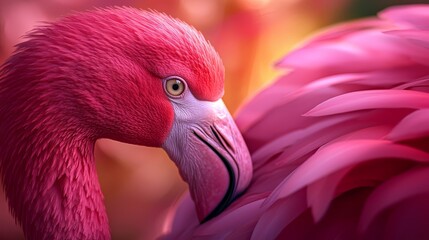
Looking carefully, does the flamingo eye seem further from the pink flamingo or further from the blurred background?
the blurred background

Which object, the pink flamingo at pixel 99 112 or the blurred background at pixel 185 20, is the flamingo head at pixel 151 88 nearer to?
the pink flamingo at pixel 99 112

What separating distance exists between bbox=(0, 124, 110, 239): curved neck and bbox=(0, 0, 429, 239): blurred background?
40 cm

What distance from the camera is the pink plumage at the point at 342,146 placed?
773mm

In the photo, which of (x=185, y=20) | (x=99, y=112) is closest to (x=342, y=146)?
(x=99, y=112)

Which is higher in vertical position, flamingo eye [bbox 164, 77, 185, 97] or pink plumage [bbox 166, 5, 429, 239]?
flamingo eye [bbox 164, 77, 185, 97]

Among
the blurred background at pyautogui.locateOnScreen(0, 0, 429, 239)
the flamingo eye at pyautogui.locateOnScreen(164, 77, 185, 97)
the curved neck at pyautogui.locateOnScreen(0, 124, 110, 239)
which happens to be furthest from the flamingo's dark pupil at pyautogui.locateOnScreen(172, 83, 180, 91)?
the blurred background at pyautogui.locateOnScreen(0, 0, 429, 239)

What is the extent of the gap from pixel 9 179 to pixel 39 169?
0.06 m

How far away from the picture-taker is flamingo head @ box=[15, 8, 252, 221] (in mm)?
928

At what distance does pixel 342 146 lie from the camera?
0.81 metres

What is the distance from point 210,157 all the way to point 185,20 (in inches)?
23.2

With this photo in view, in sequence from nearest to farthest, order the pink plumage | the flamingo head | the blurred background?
the pink plumage → the flamingo head → the blurred background

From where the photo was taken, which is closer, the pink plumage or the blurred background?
the pink plumage

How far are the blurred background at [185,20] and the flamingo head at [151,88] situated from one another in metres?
0.44

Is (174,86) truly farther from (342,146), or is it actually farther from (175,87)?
(342,146)
